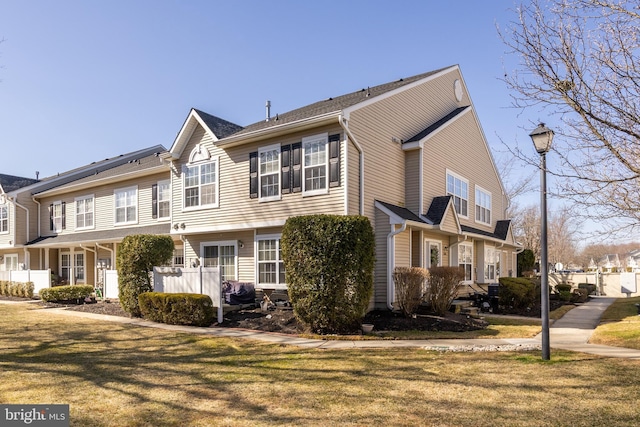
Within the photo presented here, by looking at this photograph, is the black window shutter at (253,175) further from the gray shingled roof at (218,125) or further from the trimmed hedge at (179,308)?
the trimmed hedge at (179,308)

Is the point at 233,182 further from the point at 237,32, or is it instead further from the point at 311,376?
the point at 311,376

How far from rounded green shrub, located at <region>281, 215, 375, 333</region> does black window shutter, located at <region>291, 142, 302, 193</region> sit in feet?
10.2

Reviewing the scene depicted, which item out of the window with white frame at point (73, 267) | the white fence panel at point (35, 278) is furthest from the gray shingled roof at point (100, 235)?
the white fence panel at point (35, 278)

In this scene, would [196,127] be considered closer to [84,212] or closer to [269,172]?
[269,172]

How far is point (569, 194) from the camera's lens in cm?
689

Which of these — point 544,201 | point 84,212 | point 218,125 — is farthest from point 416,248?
point 84,212

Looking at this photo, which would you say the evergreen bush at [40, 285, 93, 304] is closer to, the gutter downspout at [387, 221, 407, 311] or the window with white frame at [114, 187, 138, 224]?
the window with white frame at [114, 187, 138, 224]

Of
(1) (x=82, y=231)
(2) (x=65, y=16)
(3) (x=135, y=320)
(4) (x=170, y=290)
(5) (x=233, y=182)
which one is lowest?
(3) (x=135, y=320)

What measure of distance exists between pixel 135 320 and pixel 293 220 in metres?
6.21

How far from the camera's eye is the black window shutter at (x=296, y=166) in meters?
13.4

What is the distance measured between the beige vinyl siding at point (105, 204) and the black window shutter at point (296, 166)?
7784 mm

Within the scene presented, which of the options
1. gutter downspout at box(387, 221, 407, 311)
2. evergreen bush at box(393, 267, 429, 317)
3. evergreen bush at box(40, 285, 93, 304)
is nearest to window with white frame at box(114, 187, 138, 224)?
evergreen bush at box(40, 285, 93, 304)

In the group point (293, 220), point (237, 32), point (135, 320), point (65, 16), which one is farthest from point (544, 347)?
point (65, 16)

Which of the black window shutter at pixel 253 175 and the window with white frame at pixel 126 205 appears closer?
the black window shutter at pixel 253 175
